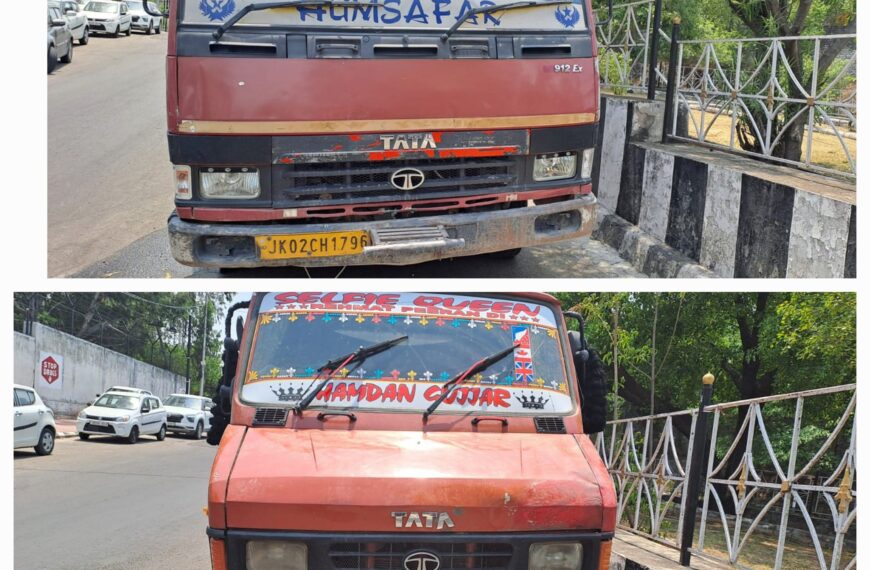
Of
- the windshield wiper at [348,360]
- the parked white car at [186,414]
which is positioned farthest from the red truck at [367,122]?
the parked white car at [186,414]

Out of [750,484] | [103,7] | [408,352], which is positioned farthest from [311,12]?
[103,7]

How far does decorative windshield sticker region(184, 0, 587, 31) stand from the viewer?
5883mm

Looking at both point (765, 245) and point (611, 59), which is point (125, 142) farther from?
point (765, 245)

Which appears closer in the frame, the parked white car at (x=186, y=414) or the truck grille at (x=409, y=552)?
the truck grille at (x=409, y=552)

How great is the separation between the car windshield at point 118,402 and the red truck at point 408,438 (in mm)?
16360

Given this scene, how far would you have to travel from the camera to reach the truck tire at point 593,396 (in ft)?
15.4

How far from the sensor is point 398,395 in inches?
170

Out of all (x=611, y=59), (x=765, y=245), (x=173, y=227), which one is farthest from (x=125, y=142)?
(x=765, y=245)

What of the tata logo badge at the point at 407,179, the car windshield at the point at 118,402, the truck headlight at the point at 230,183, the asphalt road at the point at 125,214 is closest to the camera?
the truck headlight at the point at 230,183

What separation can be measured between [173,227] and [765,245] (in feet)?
13.9

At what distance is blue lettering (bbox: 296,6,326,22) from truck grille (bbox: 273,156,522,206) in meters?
0.94

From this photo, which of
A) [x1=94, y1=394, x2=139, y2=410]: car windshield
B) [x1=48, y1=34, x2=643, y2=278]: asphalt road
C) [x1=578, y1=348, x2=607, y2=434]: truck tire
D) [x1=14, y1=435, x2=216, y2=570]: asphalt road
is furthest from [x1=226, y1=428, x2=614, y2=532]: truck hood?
[x1=94, y1=394, x2=139, y2=410]: car windshield

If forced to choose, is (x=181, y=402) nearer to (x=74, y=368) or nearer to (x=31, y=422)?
(x=74, y=368)

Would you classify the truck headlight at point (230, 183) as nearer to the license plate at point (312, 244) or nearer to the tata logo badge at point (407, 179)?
the license plate at point (312, 244)
